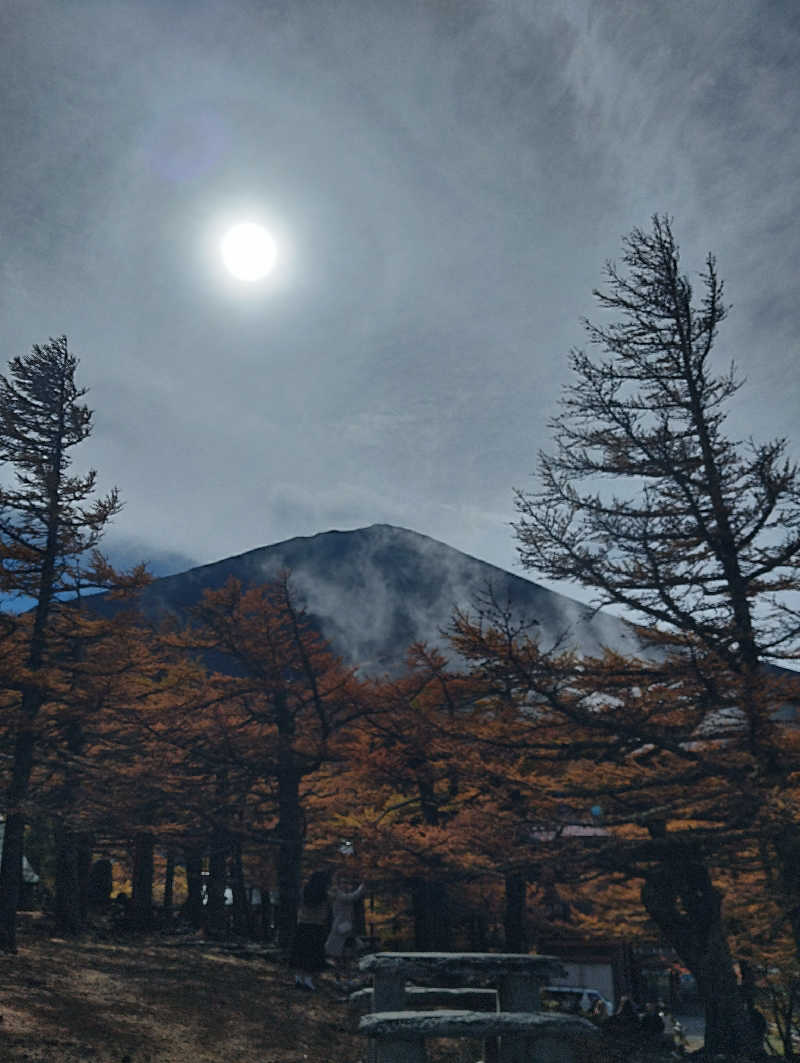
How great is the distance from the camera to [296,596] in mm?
20000

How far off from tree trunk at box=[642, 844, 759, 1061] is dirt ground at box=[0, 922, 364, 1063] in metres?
6.31

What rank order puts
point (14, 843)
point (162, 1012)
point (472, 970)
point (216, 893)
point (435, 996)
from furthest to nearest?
point (216, 893) → point (14, 843) → point (162, 1012) → point (435, 996) → point (472, 970)

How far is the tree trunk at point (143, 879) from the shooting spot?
21219 millimetres

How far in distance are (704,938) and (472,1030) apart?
1031 cm

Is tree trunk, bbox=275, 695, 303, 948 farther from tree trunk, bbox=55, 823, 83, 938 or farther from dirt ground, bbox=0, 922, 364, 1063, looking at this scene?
tree trunk, bbox=55, 823, 83, 938

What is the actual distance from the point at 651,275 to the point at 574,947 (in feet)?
92.4

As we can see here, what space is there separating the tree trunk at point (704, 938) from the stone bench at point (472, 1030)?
24.6ft

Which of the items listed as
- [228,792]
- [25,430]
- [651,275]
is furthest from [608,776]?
[25,430]

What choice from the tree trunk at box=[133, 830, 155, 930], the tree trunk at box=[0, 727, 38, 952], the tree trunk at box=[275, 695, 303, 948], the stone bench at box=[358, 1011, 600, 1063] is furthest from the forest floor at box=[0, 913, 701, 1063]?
the tree trunk at box=[133, 830, 155, 930]

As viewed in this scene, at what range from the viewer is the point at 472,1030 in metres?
5.08

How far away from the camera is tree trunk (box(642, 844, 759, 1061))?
38.8 feet

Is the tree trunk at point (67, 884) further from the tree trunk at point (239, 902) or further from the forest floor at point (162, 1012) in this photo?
the tree trunk at point (239, 902)

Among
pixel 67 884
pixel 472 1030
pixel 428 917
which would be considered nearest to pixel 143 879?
pixel 67 884

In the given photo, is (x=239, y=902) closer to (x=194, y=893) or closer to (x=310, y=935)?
(x=194, y=893)
